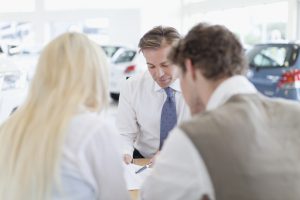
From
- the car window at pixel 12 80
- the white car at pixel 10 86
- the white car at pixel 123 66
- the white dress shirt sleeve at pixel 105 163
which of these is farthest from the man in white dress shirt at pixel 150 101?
the white car at pixel 123 66

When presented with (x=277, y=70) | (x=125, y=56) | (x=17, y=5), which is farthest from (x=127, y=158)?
(x=17, y=5)

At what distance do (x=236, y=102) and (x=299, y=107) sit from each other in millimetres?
216

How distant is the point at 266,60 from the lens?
6.83m

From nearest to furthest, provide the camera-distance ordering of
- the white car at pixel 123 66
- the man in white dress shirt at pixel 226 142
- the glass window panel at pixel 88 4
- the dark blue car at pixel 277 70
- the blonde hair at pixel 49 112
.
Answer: the man in white dress shirt at pixel 226 142 → the blonde hair at pixel 49 112 → the dark blue car at pixel 277 70 → the white car at pixel 123 66 → the glass window panel at pixel 88 4

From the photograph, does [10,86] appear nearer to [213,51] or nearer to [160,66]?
[160,66]

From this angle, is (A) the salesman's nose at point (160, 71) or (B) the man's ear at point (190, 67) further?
(A) the salesman's nose at point (160, 71)

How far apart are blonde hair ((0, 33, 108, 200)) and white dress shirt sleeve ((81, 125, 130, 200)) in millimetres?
87

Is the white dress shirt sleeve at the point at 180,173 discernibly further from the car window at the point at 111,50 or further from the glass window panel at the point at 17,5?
the glass window panel at the point at 17,5

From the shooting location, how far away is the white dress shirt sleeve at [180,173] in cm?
113

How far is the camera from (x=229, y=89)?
1.29 meters

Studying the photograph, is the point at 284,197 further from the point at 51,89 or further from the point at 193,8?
the point at 193,8

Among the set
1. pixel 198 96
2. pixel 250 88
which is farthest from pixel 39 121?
pixel 250 88

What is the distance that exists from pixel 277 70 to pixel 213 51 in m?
5.40

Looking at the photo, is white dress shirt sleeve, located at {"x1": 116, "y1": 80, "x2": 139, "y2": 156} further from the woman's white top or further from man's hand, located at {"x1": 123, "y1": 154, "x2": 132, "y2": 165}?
the woman's white top
